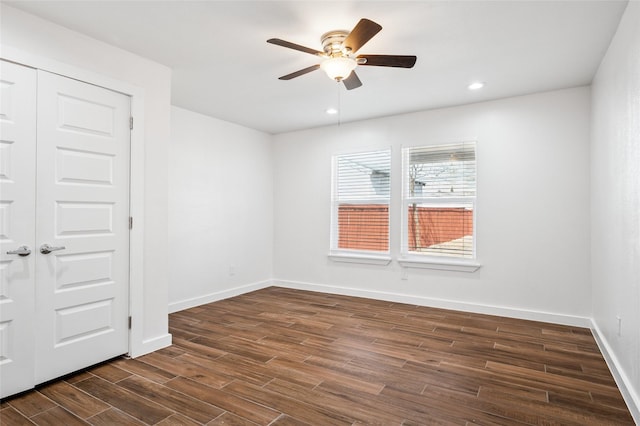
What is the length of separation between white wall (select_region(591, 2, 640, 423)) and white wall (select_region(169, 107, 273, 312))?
4.28m

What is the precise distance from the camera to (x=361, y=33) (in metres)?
2.23

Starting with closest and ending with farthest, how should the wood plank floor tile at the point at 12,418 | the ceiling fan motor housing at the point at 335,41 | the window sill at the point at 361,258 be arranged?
the wood plank floor tile at the point at 12,418
the ceiling fan motor housing at the point at 335,41
the window sill at the point at 361,258

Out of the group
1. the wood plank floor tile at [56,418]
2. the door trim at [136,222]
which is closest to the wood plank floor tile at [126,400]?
the wood plank floor tile at [56,418]

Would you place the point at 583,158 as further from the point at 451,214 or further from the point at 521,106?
the point at 451,214

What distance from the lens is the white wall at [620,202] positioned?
7.01 feet

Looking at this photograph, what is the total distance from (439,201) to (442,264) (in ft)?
2.65

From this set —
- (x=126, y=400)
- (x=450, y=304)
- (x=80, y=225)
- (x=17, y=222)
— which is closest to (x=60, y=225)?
(x=80, y=225)

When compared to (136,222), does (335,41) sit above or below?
above

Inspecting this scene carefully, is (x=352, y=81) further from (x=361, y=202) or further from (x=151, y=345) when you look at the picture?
(x=151, y=345)

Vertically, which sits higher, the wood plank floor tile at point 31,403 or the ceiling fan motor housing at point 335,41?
the ceiling fan motor housing at point 335,41

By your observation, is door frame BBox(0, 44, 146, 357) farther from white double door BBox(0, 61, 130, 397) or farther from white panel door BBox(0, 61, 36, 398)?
white panel door BBox(0, 61, 36, 398)

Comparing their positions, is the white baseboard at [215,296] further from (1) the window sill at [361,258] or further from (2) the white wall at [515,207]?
(2) the white wall at [515,207]

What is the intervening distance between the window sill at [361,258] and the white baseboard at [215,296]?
4.13 ft

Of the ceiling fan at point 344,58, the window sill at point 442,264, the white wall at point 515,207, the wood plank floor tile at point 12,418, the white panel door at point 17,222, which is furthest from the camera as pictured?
the window sill at point 442,264
